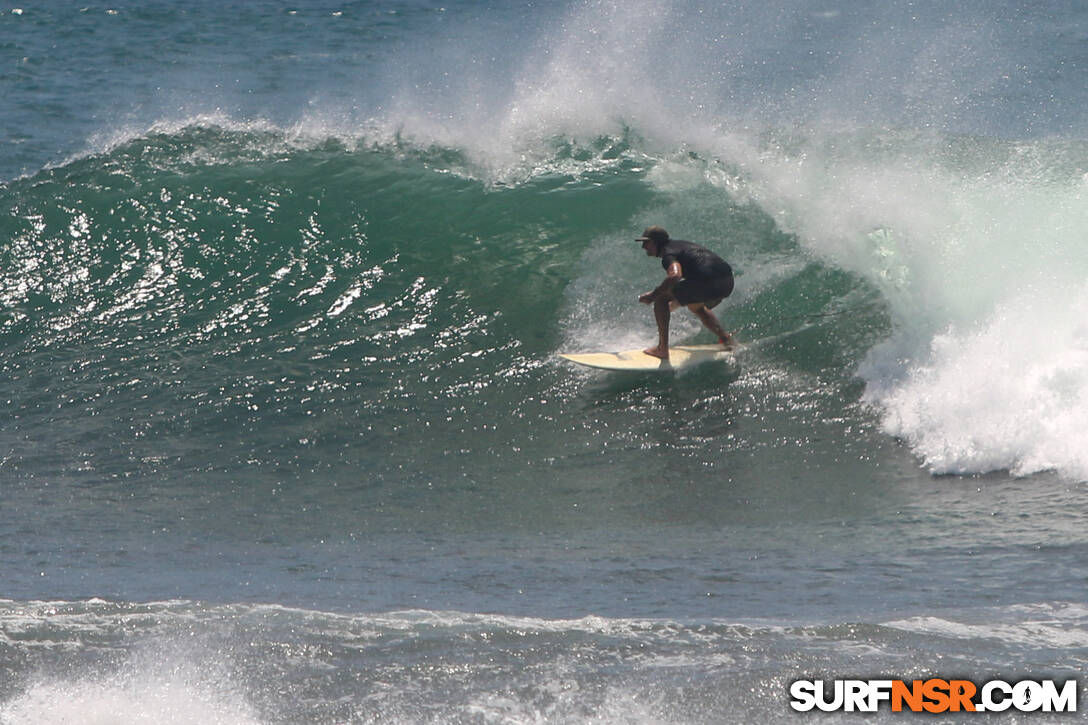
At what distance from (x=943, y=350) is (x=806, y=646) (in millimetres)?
4158

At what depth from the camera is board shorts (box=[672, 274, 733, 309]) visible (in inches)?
364

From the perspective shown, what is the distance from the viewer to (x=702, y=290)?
927 centimetres

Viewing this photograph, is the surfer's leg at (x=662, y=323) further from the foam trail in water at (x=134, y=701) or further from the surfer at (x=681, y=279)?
the foam trail in water at (x=134, y=701)

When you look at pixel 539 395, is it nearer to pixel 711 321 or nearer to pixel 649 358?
pixel 649 358

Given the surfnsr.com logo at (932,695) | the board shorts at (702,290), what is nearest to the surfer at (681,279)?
the board shorts at (702,290)

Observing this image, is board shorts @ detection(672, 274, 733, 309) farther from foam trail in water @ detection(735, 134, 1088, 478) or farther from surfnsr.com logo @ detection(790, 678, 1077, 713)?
surfnsr.com logo @ detection(790, 678, 1077, 713)

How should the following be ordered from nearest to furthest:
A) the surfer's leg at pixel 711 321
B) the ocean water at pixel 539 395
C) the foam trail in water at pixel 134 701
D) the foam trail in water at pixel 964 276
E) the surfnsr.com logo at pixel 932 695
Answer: the surfnsr.com logo at pixel 932 695 < the foam trail in water at pixel 134 701 < the ocean water at pixel 539 395 < the foam trail in water at pixel 964 276 < the surfer's leg at pixel 711 321

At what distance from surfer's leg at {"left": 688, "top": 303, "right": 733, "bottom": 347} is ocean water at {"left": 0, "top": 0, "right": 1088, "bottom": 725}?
200 millimetres

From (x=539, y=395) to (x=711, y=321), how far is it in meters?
1.62

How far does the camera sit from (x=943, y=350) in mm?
8727

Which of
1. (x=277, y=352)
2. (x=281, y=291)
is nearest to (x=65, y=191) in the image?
(x=281, y=291)

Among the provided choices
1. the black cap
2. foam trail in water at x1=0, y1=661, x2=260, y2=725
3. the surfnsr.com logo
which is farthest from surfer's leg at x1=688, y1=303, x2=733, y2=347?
foam trail in water at x1=0, y1=661, x2=260, y2=725

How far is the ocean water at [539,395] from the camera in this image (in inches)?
210

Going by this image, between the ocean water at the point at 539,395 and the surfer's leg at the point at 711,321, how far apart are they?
200mm
